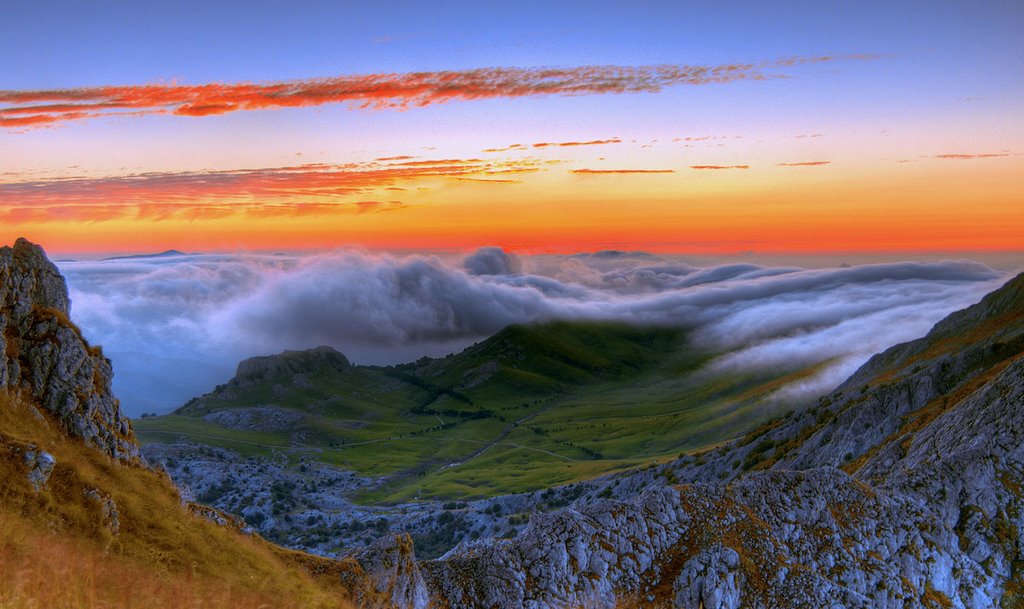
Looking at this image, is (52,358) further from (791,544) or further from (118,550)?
(791,544)

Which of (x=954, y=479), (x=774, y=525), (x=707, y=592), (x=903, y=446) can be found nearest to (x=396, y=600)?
(x=707, y=592)

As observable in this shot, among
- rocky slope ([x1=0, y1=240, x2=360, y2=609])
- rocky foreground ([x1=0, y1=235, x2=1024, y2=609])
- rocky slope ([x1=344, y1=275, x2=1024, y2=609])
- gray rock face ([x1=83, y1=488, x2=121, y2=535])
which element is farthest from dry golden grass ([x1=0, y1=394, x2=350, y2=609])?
rocky slope ([x1=344, y1=275, x2=1024, y2=609])

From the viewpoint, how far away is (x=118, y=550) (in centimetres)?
2630

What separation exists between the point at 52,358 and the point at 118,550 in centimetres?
1387

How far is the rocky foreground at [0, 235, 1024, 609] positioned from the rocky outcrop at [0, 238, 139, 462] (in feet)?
0.29

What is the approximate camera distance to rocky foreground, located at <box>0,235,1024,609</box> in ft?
117

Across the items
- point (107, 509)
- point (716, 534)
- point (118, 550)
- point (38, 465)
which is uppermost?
point (38, 465)

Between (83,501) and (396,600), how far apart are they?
15.3m

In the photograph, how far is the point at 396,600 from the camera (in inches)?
1380

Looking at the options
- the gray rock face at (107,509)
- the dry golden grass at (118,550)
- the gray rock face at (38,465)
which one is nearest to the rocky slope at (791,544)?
the dry golden grass at (118,550)

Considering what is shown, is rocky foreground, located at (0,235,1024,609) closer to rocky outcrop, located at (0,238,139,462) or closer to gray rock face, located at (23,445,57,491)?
rocky outcrop, located at (0,238,139,462)

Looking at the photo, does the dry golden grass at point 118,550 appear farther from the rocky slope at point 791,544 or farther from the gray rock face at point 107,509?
the rocky slope at point 791,544

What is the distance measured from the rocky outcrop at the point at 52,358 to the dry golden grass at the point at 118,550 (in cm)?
126

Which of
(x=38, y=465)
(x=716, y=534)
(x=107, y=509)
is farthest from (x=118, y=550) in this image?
(x=716, y=534)
